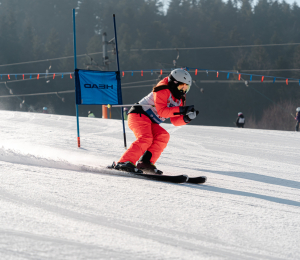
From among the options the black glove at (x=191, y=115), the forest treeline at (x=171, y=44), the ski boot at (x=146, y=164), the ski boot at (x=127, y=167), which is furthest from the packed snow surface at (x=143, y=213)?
the forest treeline at (x=171, y=44)

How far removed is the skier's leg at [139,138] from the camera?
346 cm

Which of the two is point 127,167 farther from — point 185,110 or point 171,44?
point 171,44

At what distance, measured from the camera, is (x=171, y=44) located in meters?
49.7

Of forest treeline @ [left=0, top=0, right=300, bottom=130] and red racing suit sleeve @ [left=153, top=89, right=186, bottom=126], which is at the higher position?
forest treeline @ [left=0, top=0, right=300, bottom=130]

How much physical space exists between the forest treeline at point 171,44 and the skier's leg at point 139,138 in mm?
32626

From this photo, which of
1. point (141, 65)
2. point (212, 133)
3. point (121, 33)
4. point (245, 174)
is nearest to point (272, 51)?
point (141, 65)

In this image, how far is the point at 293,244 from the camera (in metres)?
1.74

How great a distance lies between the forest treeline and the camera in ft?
143

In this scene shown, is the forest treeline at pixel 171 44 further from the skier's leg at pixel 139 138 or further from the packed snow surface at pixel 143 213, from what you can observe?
the packed snow surface at pixel 143 213

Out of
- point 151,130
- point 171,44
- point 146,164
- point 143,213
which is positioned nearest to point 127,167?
point 146,164

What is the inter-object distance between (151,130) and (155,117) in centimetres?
16

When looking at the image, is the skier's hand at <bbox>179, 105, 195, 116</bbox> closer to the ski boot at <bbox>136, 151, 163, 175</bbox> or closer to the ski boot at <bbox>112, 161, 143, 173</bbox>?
the ski boot at <bbox>136, 151, 163, 175</bbox>

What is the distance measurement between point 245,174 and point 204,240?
8.17 feet

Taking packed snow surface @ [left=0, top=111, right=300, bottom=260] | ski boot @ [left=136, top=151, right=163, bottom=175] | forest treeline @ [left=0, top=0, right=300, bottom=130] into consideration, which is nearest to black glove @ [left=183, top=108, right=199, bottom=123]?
ski boot @ [left=136, top=151, right=163, bottom=175]
